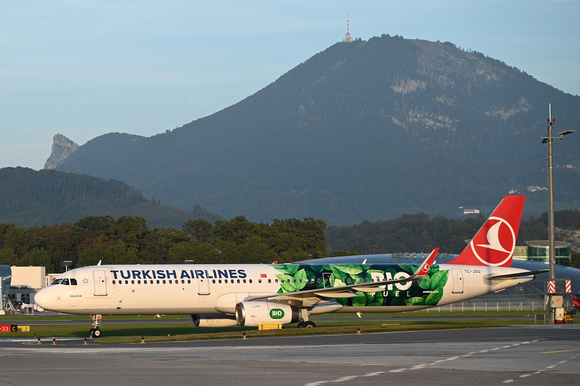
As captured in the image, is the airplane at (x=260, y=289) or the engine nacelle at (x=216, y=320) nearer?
the airplane at (x=260, y=289)

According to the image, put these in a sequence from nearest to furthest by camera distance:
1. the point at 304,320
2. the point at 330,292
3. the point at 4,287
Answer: the point at 330,292, the point at 304,320, the point at 4,287

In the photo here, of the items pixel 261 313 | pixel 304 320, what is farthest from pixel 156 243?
pixel 261 313

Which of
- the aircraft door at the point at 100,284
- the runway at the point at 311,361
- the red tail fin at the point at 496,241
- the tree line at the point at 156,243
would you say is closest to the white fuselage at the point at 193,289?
the aircraft door at the point at 100,284

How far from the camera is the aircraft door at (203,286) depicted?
157 feet

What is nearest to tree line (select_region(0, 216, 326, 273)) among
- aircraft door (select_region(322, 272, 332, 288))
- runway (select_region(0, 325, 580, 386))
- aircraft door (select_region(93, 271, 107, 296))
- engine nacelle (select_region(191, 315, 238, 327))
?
engine nacelle (select_region(191, 315, 238, 327))

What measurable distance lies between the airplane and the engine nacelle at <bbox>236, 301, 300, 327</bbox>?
2.0 inches

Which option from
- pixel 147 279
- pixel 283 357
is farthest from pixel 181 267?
pixel 283 357

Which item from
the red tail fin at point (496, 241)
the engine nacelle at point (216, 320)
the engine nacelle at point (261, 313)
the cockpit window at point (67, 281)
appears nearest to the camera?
the engine nacelle at point (261, 313)

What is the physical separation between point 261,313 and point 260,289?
340 cm

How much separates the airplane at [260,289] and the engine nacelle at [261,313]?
0.17ft

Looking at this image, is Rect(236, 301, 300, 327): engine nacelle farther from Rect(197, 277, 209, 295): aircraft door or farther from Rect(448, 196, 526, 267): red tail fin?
Rect(448, 196, 526, 267): red tail fin

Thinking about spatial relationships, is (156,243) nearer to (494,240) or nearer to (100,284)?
(494,240)

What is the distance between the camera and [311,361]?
2880cm

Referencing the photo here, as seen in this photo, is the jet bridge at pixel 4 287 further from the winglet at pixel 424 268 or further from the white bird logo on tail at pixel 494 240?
the winglet at pixel 424 268
